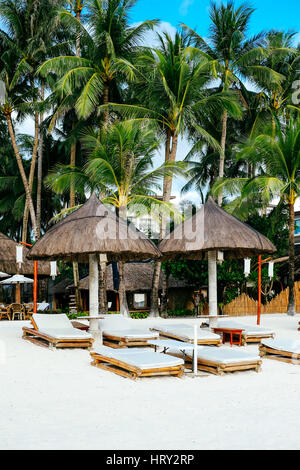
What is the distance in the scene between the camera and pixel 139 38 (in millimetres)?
21750

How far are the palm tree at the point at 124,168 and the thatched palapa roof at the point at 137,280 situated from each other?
4.12 metres

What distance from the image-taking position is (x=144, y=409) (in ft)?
18.4

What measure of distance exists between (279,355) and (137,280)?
592 inches

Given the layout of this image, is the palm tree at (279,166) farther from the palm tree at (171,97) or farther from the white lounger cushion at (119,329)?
the white lounger cushion at (119,329)

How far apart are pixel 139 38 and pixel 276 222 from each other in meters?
9.86

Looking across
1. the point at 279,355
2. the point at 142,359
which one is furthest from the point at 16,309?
the point at 142,359

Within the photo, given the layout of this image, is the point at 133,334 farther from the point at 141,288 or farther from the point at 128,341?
the point at 141,288

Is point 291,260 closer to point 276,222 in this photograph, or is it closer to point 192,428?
point 276,222

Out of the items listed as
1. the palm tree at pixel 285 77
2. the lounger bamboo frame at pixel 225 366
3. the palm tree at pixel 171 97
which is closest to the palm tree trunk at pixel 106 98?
the palm tree at pixel 171 97

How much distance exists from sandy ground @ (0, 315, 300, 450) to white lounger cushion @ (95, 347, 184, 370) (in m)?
0.24

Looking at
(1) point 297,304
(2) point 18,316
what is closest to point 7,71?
(2) point 18,316

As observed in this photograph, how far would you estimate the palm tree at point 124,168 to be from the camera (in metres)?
18.6

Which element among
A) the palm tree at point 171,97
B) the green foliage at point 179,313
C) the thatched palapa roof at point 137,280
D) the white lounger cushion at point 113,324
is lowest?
the green foliage at point 179,313
